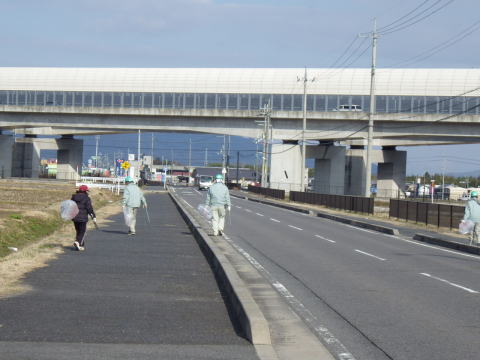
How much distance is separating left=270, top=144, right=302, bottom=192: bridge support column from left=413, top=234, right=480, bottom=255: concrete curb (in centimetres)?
4712

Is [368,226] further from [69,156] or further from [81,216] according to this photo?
[69,156]

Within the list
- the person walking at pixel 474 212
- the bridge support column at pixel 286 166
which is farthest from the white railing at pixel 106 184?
the person walking at pixel 474 212

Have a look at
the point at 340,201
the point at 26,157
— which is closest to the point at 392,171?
the point at 340,201

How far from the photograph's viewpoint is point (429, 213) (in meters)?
35.1

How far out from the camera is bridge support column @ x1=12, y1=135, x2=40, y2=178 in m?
91.2

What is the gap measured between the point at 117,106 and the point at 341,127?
24.3 m

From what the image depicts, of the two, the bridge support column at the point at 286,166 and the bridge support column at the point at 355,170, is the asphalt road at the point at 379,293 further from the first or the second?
the bridge support column at the point at 355,170

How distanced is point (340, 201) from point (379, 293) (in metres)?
39.5

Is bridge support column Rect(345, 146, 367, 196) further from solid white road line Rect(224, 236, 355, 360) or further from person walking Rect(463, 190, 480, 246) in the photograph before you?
solid white road line Rect(224, 236, 355, 360)

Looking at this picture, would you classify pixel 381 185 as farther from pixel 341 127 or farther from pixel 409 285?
pixel 409 285

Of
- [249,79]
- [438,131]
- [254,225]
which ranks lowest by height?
[254,225]

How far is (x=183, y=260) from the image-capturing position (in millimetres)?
15938

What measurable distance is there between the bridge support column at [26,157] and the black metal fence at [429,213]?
60.3m

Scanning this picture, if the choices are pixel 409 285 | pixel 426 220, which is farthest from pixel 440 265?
pixel 426 220
